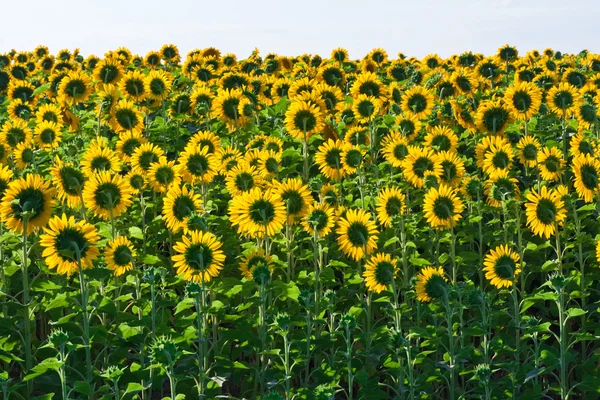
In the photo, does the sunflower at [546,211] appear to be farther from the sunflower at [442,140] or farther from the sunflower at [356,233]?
the sunflower at [442,140]

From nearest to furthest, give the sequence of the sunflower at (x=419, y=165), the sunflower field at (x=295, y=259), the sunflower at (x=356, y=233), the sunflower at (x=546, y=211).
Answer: the sunflower field at (x=295, y=259) → the sunflower at (x=356, y=233) → the sunflower at (x=546, y=211) → the sunflower at (x=419, y=165)

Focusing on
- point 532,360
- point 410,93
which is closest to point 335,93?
point 410,93

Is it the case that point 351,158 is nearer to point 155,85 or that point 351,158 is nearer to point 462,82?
point 155,85

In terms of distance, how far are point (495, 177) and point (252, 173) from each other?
2.27 meters

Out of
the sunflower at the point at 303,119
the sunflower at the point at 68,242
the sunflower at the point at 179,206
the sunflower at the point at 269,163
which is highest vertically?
the sunflower at the point at 303,119

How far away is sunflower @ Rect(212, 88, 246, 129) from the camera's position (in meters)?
9.53

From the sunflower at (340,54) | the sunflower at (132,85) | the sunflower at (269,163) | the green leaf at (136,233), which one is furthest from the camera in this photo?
the sunflower at (340,54)

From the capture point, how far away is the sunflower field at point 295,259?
580cm

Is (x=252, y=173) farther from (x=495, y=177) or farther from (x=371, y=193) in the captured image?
(x=495, y=177)

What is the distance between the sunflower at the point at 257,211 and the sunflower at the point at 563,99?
16.2ft

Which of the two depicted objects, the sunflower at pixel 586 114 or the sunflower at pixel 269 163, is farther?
the sunflower at pixel 586 114

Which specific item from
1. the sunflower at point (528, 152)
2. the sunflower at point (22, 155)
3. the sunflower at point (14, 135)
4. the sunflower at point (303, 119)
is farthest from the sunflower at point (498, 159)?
the sunflower at point (14, 135)

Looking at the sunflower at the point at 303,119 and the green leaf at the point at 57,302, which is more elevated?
the sunflower at the point at 303,119

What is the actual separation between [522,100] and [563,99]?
27.4 inches
